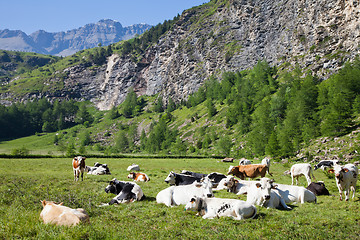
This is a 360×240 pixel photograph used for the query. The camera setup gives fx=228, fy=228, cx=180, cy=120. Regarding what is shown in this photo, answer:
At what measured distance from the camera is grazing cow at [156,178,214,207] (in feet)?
41.2

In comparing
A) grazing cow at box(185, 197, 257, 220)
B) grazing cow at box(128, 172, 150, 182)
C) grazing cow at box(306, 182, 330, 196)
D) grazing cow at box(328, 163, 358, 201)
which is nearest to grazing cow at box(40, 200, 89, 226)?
grazing cow at box(185, 197, 257, 220)

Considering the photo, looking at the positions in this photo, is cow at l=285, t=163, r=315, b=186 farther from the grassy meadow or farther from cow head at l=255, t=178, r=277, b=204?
cow head at l=255, t=178, r=277, b=204

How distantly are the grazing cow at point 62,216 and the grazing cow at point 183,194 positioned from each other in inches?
197

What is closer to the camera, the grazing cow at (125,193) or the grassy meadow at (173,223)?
the grassy meadow at (173,223)

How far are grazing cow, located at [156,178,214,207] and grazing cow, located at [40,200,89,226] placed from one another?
499cm

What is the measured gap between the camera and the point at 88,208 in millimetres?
10742

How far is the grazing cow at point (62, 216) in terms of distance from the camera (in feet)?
27.1

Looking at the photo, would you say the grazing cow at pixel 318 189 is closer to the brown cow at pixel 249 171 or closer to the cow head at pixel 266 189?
the cow head at pixel 266 189

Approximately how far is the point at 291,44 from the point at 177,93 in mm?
97040

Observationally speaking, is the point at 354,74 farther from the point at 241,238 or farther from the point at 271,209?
the point at 241,238

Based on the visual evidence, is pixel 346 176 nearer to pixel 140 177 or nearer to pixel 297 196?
pixel 297 196

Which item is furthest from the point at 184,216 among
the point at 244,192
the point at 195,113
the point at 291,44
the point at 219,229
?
the point at 291,44

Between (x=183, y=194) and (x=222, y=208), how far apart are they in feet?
10.2

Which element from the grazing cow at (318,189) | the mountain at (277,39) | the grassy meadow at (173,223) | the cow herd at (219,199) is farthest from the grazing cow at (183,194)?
the mountain at (277,39)
